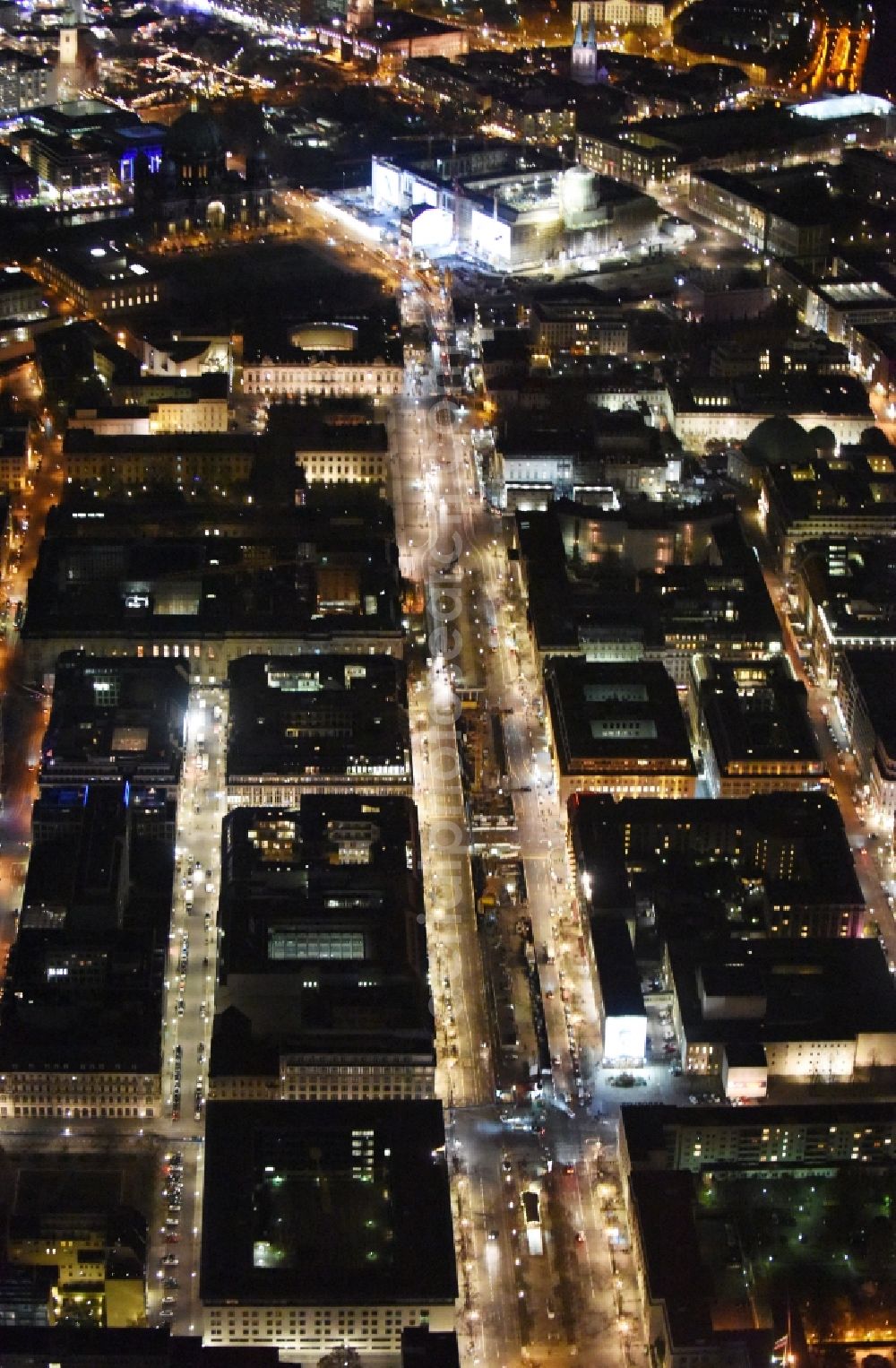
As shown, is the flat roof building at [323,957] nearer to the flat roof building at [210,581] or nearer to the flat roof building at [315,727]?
the flat roof building at [315,727]

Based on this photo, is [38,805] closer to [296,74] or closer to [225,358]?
[225,358]

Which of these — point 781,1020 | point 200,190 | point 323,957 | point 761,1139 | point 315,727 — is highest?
point 200,190

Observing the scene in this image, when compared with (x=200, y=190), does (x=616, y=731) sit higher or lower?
lower

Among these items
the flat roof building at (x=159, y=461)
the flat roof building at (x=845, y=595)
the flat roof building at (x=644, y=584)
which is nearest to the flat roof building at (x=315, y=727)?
the flat roof building at (x=644, y=584)

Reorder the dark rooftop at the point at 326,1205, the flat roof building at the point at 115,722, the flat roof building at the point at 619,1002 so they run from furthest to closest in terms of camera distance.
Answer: the flat roof building at the point at 115,722, the flat roof building at the point at 619,1002, the dark rooftop at the point at 326,1205

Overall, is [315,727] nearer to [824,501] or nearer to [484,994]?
[484,994]

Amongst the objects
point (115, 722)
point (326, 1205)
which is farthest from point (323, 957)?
point (115, 722)

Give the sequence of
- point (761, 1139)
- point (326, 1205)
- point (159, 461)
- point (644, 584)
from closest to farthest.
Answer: point (326, 1205) < point (761, 1139) < point (644, 584) < point (159, 461)
